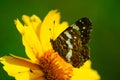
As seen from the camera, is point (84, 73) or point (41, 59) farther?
point (84, 73)

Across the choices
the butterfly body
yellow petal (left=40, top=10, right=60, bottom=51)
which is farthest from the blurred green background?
the butterfly body

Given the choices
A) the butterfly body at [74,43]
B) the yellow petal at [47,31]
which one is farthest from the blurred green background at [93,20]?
the butterfly body at [74,43]

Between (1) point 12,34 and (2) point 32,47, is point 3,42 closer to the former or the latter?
(1) point 12,34

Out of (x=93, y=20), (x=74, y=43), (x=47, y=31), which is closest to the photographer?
(x=74, y=43)

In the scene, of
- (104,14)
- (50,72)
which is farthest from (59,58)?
(104,14)

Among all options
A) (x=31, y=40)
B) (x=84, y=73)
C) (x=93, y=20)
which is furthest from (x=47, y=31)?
(x=93, y=20)

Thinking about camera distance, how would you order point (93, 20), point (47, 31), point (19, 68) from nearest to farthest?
point (19, 68) → point (47, 31) → point (93, 20)

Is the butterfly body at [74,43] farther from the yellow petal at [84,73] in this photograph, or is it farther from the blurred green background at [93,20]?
the blurred green background at [93,20]

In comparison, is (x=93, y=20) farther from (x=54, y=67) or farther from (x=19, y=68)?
(x=19, y=68)
